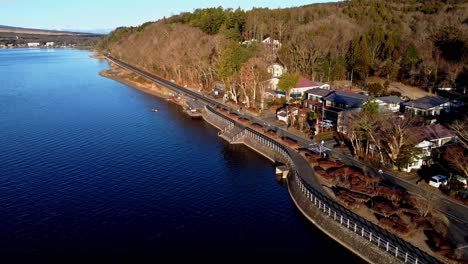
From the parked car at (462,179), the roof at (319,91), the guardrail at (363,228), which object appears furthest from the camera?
the roof at (319,91)

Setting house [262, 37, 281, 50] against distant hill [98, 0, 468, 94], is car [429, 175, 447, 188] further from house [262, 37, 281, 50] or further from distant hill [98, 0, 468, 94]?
house [262, 37, 281, 50]

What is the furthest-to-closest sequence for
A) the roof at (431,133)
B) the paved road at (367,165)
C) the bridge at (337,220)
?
the roof at (431,133) < the paved road at (367,165) < the bridge at (337,220)

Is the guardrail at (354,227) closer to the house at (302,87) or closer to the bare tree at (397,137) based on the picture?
the bare tree at (397,137)

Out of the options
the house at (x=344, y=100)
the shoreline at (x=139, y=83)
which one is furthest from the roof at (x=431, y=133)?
the shoreline at (x=139, y=83)

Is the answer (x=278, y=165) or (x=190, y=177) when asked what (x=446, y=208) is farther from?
(x=190, y=177)

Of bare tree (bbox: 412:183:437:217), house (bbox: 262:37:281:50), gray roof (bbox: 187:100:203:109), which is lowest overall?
bare tree (bbox: 412:183:437:217)

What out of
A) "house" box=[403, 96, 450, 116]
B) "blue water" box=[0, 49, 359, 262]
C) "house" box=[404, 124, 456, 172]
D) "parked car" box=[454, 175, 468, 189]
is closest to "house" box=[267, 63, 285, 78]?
"blue water" box=[0, 49, 359, 262]

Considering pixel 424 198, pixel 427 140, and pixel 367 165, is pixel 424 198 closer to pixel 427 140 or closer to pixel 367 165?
pixel 367 165
